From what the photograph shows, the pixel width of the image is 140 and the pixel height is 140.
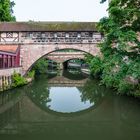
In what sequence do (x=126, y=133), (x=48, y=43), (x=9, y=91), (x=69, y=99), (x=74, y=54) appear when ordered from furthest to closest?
(x=74, y=54) < (x=48, y=43) < (x=9, y=91) < (x=69, y=99) < (x=126, y=133)

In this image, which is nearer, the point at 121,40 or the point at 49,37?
the point at 121,40

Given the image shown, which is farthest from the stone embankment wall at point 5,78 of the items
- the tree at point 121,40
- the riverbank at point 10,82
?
the tree at point 121,40

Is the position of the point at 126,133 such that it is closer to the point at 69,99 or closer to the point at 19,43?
the point at 69,99

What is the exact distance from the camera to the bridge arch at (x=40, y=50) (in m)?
32.2

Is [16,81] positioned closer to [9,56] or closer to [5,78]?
[5,78]

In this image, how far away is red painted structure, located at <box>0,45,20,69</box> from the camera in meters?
26.5

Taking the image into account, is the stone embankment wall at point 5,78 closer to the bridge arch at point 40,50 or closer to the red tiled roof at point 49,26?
the bridge arch at point 40,50

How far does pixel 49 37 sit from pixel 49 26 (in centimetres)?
111

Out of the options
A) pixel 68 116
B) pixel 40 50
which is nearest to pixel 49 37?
pixel 40 50

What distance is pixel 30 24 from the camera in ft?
107

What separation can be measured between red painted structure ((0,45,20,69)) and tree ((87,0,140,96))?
13.8 m

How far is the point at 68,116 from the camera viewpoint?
16219 millimetres

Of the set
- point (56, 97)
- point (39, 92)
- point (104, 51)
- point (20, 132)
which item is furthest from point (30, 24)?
point (20, 132)

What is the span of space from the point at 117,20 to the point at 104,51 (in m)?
1.44
